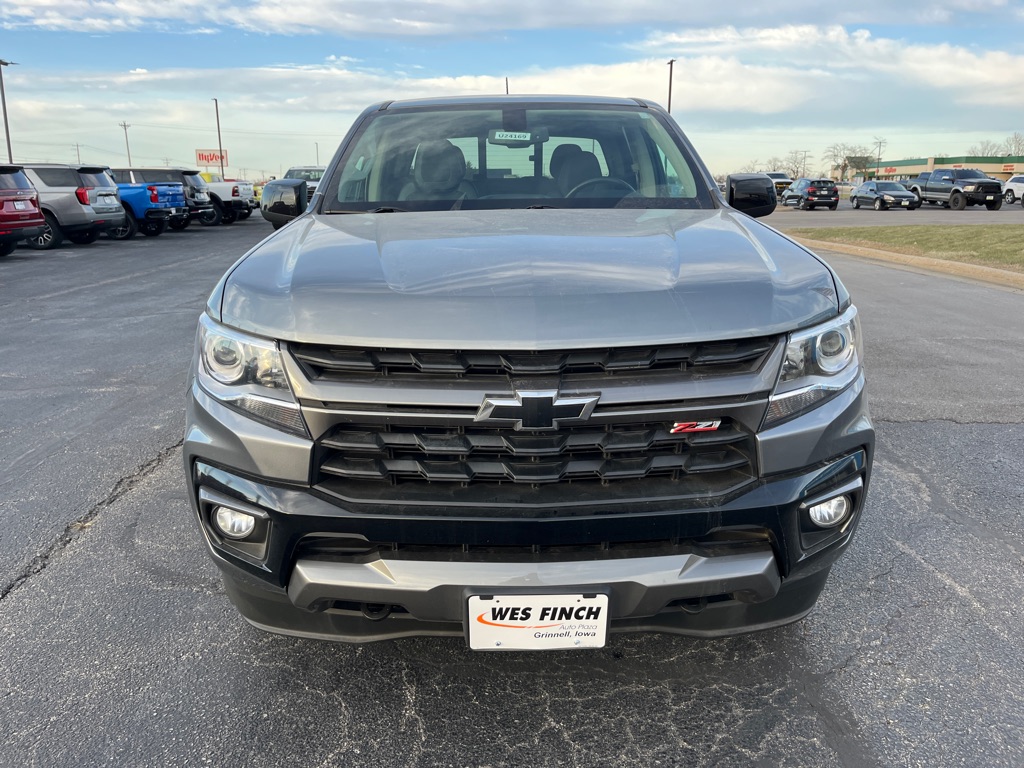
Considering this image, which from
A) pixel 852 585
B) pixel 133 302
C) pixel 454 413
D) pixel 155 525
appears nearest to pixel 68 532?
pixel 155 525

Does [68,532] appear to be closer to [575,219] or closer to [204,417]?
[204,417]

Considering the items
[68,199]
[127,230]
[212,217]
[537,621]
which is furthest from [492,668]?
[212,217]

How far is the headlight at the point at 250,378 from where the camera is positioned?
2.00 meters

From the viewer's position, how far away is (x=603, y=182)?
3428 mm

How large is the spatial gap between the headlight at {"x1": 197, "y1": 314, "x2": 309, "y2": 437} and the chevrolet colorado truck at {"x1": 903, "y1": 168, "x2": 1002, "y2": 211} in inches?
1448

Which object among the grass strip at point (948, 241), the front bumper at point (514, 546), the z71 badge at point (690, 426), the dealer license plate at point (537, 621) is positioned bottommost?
the grass strip at point (948, 241)

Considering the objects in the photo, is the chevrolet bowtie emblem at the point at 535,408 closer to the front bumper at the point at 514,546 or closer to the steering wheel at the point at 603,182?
the front bumper at the point at 514,546

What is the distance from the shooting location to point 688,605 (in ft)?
6.68

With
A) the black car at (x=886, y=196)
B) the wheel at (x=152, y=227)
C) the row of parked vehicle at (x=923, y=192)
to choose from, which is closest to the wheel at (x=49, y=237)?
the wheel at (x=152, y=227)

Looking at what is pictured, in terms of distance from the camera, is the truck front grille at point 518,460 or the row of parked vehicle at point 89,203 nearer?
the truck front grille at point 518,460

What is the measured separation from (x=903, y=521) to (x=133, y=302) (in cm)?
920

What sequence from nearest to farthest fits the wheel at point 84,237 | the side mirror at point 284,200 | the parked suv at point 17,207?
the side mirror at point 284,200 → the parked suv at point 17,207 → the wheel at point 84,237

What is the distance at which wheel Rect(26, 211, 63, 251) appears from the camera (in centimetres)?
1709

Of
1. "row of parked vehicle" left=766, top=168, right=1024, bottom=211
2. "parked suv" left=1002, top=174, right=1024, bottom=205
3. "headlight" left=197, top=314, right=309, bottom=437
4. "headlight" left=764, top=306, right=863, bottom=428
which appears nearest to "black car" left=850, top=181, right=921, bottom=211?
"row of parked vehicle" left=766, top=168, right=1024, bottom=211
